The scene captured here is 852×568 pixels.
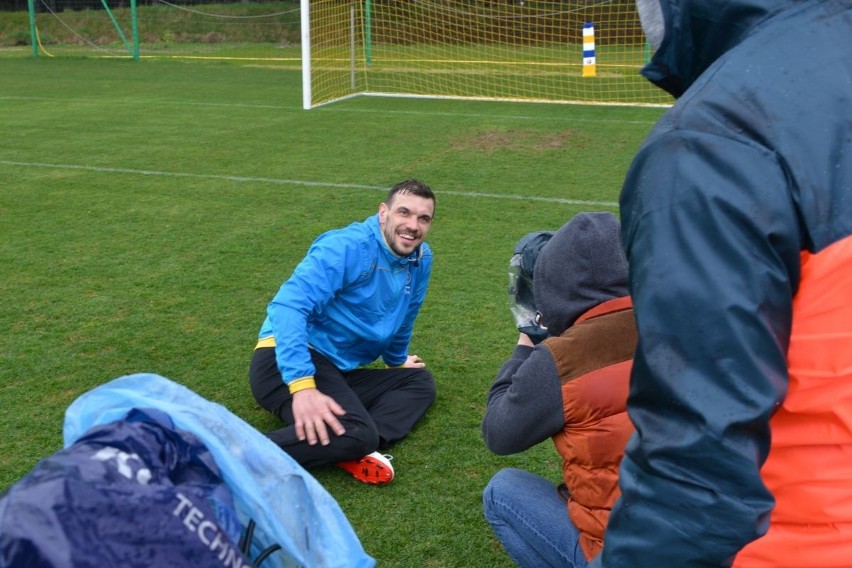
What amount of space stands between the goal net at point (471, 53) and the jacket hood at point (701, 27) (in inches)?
376

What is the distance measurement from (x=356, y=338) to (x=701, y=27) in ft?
9.16

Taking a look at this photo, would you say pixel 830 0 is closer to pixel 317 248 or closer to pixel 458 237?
pixel 317 248

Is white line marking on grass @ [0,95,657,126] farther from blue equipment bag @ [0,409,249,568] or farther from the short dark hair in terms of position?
blue equipment bag @ [0,409,249,568]

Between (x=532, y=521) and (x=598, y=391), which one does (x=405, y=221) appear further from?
(x=598, y=391)

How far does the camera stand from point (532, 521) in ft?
8.11

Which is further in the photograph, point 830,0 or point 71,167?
point 71,167

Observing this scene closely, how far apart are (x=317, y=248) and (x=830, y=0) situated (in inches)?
105

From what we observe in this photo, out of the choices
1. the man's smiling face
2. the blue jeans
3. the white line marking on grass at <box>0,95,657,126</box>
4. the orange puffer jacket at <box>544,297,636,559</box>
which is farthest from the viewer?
the white line marking on grass at <box>0,95,657,126</box>

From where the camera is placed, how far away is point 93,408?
1750 millimetres

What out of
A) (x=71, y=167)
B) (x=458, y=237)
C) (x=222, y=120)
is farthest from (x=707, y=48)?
(x=222, y=120)

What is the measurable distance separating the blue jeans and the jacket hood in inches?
56.3

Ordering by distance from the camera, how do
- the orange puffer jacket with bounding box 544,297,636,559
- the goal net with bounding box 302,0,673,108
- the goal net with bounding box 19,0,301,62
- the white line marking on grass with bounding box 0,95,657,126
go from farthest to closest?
the goal net with bounding box 19,0,301,62, the goal net with bounding box 302,0,673,108, the white line marking on grass with bounding box 0,95,657,126, the orange puffer jacket with bounding box 544,297,636,559

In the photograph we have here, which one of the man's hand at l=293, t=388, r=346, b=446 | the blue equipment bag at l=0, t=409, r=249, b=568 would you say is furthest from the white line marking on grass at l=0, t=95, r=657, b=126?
the blue equipment bag at l=0, t=409, r=249, b=568

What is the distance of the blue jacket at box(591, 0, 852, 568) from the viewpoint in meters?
1.04
